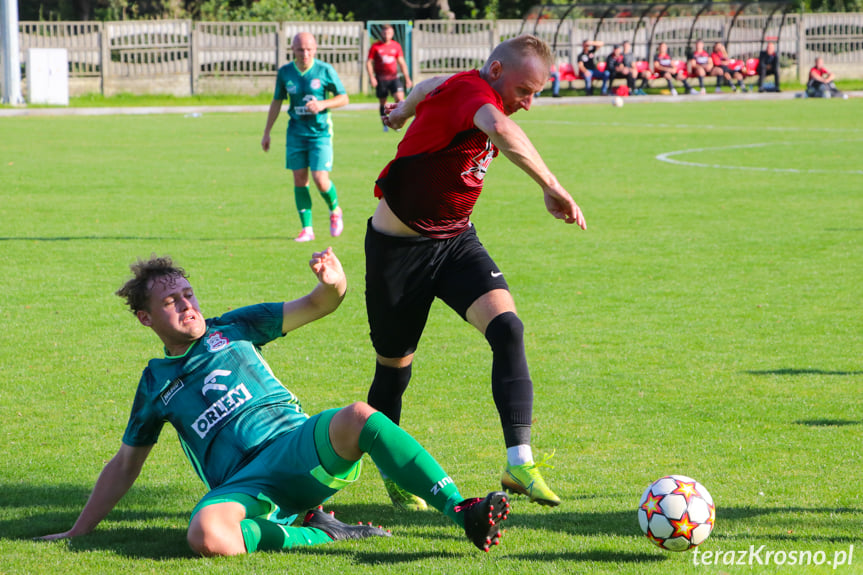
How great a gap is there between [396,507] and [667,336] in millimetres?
3723

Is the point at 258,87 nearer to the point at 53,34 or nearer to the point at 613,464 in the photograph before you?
the point at 53,34

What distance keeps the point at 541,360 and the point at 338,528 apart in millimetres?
3258

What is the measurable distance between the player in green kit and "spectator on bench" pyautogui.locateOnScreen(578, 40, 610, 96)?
36.7 meters

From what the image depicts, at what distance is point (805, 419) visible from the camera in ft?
19.8

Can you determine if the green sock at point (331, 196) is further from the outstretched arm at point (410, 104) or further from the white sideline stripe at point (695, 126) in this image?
the white sideline stripe at point (695, 126)

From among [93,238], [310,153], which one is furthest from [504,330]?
[93,238]

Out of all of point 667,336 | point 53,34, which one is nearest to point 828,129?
point 667,336

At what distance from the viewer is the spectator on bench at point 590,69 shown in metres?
40.0

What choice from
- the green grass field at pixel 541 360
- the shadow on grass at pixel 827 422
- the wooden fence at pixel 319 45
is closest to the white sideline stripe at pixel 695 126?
the green grass field at pixel 541 360

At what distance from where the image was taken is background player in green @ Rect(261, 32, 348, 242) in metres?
12.0

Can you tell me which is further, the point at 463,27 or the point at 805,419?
the point at 463,27

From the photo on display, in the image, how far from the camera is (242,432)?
4.37 metres

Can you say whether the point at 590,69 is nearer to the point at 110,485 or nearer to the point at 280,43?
the point at 280,43

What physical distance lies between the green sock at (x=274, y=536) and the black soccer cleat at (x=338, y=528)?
3 centimetres
